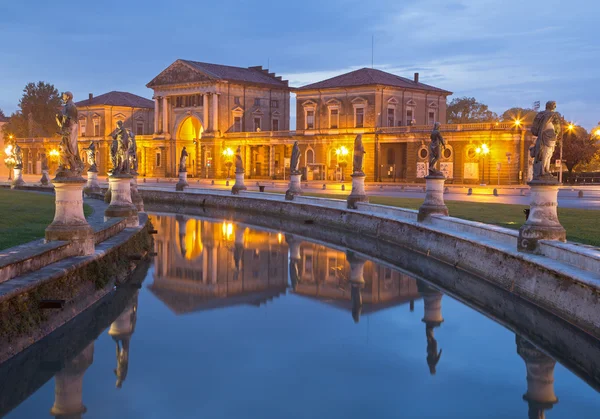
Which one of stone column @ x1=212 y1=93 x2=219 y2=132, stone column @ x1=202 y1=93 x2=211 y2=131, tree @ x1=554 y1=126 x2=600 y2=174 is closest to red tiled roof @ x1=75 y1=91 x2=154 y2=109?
stone column @ x1=202 y1=93 x2=211 y2=131

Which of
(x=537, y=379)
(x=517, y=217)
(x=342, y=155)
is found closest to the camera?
(x=537, y=379)

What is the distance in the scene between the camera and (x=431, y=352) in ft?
37.4

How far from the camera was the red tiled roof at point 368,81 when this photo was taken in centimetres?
6575

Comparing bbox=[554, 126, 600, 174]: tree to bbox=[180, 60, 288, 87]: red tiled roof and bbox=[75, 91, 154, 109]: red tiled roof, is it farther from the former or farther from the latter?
bbox=[75, 91, 154, 109]: red tiled roof

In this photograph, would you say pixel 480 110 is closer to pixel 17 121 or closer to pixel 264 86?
pixel 264 86

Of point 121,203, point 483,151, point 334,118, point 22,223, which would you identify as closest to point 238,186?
point 121,203

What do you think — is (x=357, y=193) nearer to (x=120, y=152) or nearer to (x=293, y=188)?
(x=293, y=188)

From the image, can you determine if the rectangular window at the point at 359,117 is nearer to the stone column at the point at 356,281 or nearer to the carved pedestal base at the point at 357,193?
the carved pedestal base at the point at 357,193

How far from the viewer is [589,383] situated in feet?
32.2

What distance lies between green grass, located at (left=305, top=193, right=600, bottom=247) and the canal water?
14.7ft

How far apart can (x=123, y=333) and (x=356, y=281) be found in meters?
7.37

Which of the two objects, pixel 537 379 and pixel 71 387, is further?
pixel 537 379

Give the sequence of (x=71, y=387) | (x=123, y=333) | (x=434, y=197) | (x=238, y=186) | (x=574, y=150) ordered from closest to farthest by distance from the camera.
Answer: (x=71, y=387) → (x=123, y=333) → (x=434, y=197) → (x=238, y=186) → (x=574, y=150)

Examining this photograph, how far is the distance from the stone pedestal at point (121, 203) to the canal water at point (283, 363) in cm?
460
